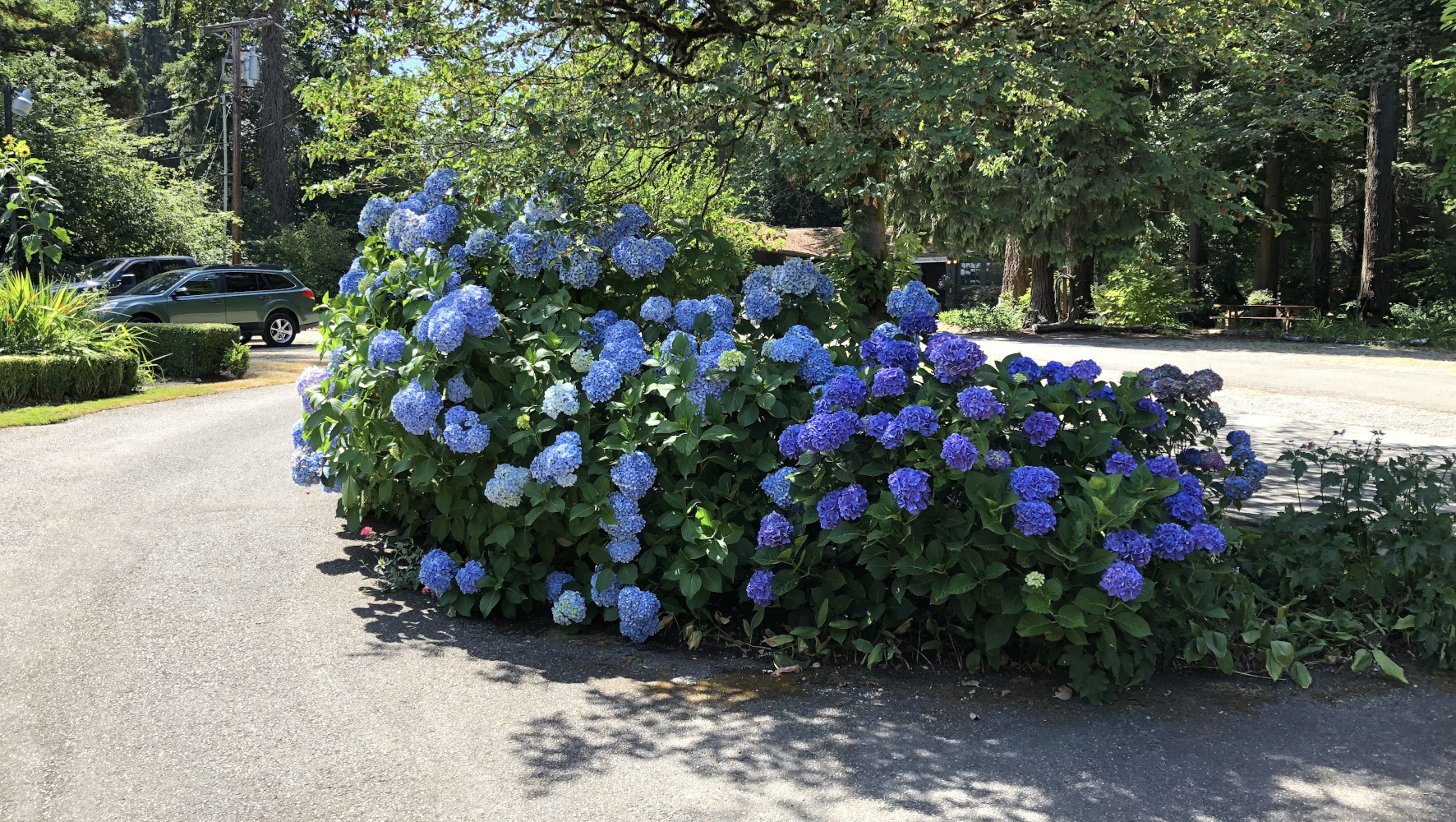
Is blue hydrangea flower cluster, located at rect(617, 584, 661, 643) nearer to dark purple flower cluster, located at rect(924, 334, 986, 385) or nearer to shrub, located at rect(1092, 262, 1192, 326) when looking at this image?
dark purple flower cluster, located at rect(924, 334, 986, 385)

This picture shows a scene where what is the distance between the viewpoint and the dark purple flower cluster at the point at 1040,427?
3965 mm

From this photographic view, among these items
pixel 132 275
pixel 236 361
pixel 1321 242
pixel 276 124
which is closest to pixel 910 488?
pixel 236 361

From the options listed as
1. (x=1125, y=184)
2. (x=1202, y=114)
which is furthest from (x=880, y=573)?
(x=1202, y=114)

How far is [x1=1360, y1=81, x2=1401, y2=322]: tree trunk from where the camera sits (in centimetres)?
2288

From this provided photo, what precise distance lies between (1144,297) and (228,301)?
22.4 meters

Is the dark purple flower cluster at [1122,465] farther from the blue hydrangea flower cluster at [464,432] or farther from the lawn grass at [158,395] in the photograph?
the lawn grass at [158,395]

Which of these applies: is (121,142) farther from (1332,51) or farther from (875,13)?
(1332,51)

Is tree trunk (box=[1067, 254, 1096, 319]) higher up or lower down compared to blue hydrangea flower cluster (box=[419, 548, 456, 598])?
higher up

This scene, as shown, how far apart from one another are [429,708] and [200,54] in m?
41.3

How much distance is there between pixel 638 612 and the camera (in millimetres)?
4375

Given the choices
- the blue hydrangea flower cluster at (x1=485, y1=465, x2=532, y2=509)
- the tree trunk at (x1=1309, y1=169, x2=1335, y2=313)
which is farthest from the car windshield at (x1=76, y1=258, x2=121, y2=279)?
the tree trunk at (x1=1309, y1=169, x2=1335, y2=313)

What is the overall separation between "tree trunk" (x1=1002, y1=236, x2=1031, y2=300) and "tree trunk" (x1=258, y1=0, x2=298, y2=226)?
75.7 ft

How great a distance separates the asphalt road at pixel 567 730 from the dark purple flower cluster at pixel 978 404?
107 centimetres

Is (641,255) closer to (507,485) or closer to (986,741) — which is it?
(507,485)
